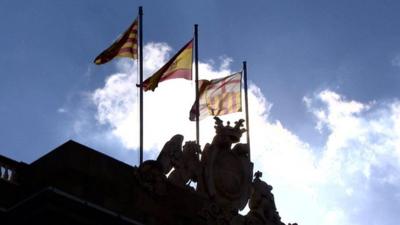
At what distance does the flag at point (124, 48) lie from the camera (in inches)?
1510

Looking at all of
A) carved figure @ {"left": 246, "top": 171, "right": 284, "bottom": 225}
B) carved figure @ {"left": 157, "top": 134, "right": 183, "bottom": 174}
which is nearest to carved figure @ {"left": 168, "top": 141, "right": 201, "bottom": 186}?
carved figure @ {"left": 157, "top": 134, "right": 183, "bottom": 174}

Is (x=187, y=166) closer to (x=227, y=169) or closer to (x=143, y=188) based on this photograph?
(x=227, y=169)

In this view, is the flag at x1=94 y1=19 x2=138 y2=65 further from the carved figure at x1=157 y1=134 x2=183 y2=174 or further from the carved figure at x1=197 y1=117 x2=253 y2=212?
the carved figure at x1=157 y1=134 x2=183 y2=174

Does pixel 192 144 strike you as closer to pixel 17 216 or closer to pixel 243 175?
pixel 243 175

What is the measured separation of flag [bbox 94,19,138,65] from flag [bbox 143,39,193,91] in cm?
115

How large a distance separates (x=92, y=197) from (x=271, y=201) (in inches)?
389

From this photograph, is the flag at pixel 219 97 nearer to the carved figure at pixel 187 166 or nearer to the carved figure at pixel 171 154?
the carved figure at pixel 187 166

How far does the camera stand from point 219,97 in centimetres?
3978

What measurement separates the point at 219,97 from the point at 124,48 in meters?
4.31

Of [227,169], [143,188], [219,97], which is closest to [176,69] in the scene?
[219,97]

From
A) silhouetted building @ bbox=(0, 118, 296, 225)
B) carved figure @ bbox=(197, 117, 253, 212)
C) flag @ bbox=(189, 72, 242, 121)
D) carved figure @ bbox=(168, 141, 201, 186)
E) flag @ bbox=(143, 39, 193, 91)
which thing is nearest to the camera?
silhouetted building @ bbox=(0, 118, 296, 225)

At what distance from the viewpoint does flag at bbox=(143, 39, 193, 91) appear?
125 feet

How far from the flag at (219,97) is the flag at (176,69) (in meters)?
0.93

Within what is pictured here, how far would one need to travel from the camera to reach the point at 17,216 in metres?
26.8
